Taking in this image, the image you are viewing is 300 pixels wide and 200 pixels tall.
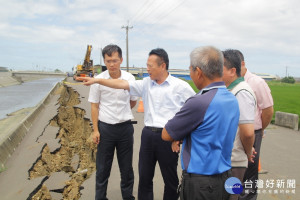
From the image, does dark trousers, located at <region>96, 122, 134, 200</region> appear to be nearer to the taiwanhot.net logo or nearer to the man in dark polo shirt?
the man in dark polo shirt

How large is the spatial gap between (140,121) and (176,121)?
24.7 feet

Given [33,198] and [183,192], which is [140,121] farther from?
[183,192]

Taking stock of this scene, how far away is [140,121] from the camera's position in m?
9.29

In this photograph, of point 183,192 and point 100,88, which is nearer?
point 183,192

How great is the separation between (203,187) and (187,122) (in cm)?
50

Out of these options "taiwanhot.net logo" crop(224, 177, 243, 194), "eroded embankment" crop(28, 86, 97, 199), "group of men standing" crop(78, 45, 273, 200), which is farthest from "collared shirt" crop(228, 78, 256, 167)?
"eroded embankment" crop(28, 86, 97, 199)

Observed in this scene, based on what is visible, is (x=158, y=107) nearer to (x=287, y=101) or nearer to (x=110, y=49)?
(x=110, y=49)

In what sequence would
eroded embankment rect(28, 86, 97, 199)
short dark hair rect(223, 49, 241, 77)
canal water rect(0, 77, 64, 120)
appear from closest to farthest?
short dark hair rect(223, 49, 241, 77) < eroded embankment rect(28, 86, 97, 199) < canal water rect(0, 77, 64, 120)

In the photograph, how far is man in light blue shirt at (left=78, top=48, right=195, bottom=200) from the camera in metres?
2.71

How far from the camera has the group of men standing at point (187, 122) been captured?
1766mm

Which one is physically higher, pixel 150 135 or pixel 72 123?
pixel 150 135

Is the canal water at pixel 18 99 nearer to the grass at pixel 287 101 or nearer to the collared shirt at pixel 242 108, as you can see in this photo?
the grass at pixel 287 101

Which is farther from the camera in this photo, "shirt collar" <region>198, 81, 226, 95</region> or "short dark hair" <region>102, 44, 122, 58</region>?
"short dark hair" <region>102, 44, 122, 58</region>

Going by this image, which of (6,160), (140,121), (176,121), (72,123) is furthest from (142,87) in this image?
(72,123)
